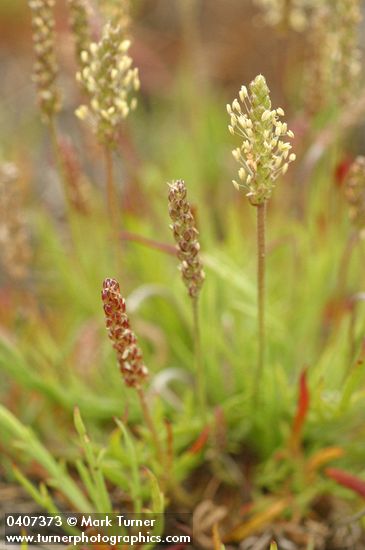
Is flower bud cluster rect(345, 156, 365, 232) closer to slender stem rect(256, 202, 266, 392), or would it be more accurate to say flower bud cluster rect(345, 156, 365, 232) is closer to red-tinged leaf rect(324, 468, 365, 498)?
slender stem rect(256, 202, 266, 392)

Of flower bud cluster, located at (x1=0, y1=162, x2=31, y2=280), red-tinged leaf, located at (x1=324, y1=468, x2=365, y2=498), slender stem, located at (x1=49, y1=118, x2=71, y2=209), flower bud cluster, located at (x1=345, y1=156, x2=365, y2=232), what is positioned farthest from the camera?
flower bud cluster, located at (x1=0, y1=162, x2=31, y2=280)

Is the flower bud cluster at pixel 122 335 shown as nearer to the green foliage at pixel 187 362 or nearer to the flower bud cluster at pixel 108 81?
the green foliage at pixel 187 362

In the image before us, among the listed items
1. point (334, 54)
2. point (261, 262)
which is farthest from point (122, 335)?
point (334, 54)

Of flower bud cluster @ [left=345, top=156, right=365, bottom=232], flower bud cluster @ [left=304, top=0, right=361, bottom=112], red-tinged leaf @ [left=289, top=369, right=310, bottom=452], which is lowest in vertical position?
red-tinged leaf @ [left=289, top=369, right=310, bottom=452]

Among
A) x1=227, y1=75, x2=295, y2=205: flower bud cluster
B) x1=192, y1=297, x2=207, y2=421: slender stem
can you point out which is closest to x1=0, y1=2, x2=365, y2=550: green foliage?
x1=192, y1=297, x2=207, y2=421: slender stem

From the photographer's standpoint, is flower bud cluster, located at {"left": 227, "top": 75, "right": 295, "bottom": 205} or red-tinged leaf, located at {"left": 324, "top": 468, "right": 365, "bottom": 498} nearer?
flower bud cluster, located at {"left": 227, "top": 75, "right": 295, "bottom": 205}

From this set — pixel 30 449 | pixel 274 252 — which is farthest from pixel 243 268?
pixel 30 449

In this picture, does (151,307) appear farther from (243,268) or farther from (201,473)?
(201,473)
